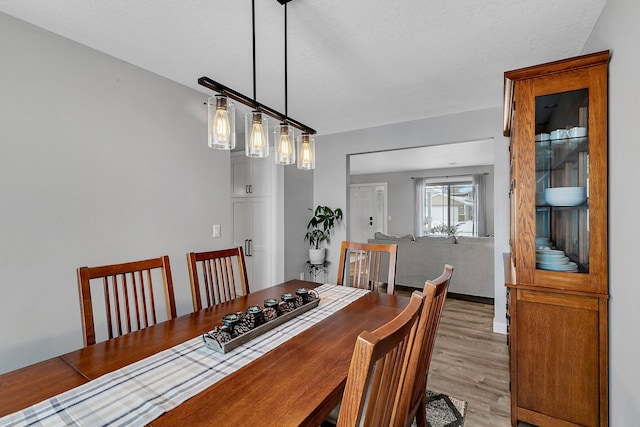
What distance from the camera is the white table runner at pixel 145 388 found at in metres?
0.80

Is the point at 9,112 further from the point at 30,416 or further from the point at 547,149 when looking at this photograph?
the point at 547,149

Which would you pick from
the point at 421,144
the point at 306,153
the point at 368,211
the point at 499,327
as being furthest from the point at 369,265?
the point at 368,211

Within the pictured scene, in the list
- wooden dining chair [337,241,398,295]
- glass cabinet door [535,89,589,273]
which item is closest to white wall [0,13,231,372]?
wooden dining chair [337,241,398,295]

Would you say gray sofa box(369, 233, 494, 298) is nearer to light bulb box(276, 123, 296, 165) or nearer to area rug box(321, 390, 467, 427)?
area rug box(321, 390, 467, 427)

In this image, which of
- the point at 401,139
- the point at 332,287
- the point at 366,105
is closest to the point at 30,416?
the point at 332,287

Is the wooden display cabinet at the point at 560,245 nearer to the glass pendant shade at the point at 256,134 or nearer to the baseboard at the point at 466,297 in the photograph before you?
the glass pendant shade at the point at 256,134

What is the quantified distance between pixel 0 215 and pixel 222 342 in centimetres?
157

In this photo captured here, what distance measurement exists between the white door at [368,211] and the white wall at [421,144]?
4.70 meters

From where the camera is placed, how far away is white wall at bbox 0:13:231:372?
5.79 feet

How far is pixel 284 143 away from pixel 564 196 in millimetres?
1641

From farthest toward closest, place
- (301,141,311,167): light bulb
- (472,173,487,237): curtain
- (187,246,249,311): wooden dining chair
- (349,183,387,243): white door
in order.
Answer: (349,183,387,243): white door, (472,173,487,237): curtain, (301,141,311,167): light bulb, (187,246,249,311): wooden dining chair

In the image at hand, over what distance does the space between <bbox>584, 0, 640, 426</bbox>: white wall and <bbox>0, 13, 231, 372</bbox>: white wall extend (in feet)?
9.46

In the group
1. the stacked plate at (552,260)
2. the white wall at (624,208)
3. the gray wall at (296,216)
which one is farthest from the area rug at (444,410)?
the gray wall at (296,216)

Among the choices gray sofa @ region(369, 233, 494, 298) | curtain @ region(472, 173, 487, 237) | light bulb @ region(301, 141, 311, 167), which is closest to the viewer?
light bulb @ region(301, 141, 311, 167)
